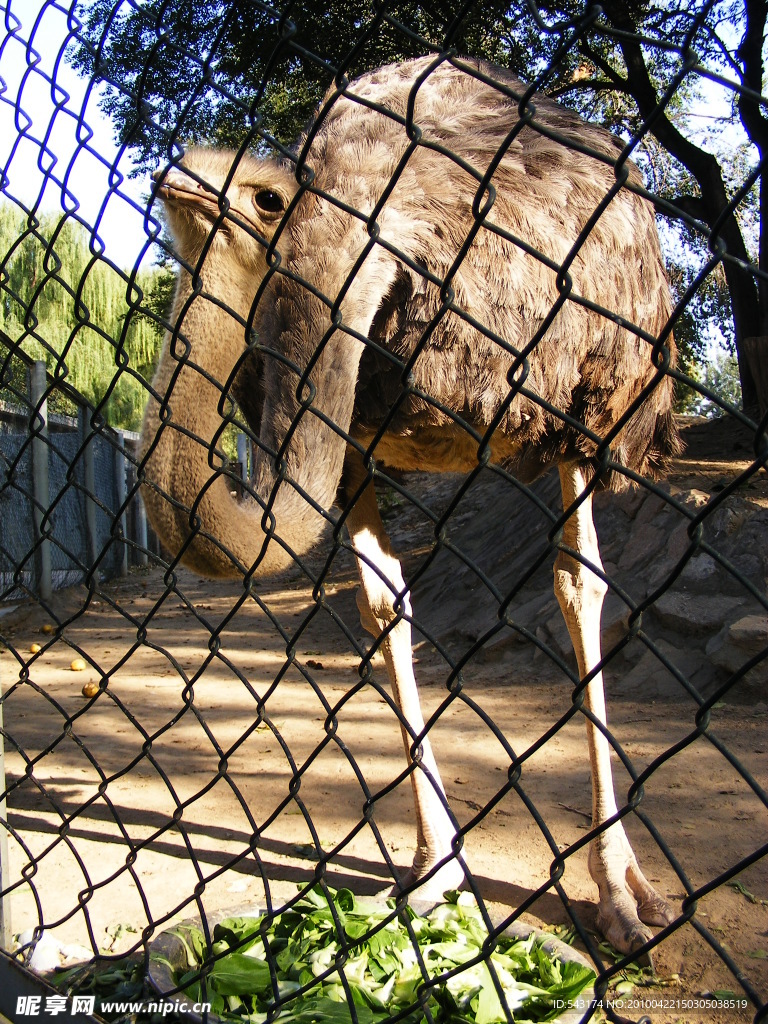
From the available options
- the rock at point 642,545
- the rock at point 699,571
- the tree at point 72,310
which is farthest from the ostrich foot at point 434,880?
the tree at point 72,310

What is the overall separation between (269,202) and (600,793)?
2.13 metres

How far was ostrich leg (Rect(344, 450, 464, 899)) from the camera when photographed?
122 inches

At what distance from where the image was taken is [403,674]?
10.5ft

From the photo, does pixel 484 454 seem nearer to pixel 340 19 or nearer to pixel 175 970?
pixel 175 970

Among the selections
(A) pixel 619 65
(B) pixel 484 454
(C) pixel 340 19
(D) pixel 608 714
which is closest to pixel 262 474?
(B) pixel 484 454

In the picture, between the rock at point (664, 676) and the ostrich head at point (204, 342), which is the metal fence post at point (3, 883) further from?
the rock at point (664, 676)

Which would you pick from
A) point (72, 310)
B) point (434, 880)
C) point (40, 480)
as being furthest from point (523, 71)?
point (72, 310)

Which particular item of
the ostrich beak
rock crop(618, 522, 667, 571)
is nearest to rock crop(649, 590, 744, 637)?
rock crop(618, 522, 667, 571)

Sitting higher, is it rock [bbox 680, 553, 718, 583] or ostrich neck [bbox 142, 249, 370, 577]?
ostrich neck [bbox 142, 249, 370, 577]

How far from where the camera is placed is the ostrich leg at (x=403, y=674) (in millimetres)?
3088

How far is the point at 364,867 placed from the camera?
3.26 metres

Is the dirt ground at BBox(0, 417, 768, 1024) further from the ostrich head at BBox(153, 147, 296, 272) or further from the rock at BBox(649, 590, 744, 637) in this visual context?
the ostrich head at BBox(153, 147, 296, 272)

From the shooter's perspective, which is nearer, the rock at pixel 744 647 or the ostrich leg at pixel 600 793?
the ostrich leg at pixel 600 793

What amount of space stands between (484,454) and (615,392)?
81.4 inches
